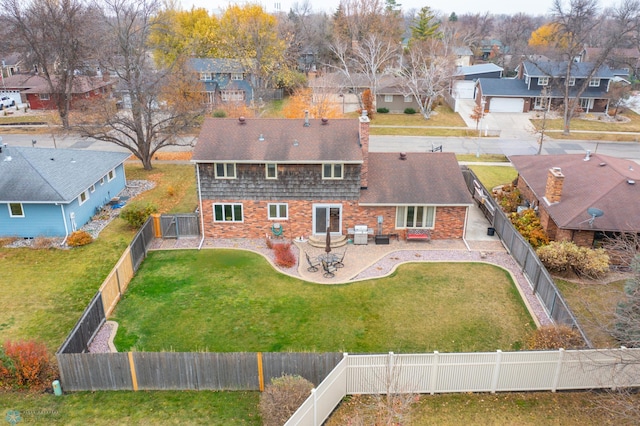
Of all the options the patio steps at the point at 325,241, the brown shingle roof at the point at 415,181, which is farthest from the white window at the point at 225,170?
the brown shingle roof at the point at 415,181

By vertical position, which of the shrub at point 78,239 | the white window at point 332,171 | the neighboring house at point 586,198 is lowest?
the shrub at point 78,239

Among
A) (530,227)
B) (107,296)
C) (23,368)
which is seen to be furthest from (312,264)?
(23,368)

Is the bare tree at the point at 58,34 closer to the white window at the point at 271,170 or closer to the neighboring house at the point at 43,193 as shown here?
the neighboring house at the point at 43,193

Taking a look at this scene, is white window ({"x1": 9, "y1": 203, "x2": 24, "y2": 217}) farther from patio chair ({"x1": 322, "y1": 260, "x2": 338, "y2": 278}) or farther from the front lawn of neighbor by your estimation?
patio chair ({"x1": 322, "y1": 260, "x2": 338, "y2": 278})

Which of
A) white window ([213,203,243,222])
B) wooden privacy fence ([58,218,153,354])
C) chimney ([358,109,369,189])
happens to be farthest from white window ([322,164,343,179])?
wooden privacy fence ([58,218,153,354])

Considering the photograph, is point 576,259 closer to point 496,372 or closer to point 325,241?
point 496,372

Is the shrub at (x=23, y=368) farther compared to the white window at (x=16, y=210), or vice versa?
the white window at (x=16, y=210)

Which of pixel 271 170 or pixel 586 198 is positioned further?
pixel 271 170

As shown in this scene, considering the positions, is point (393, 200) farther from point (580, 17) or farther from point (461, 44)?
point (461, 44)
